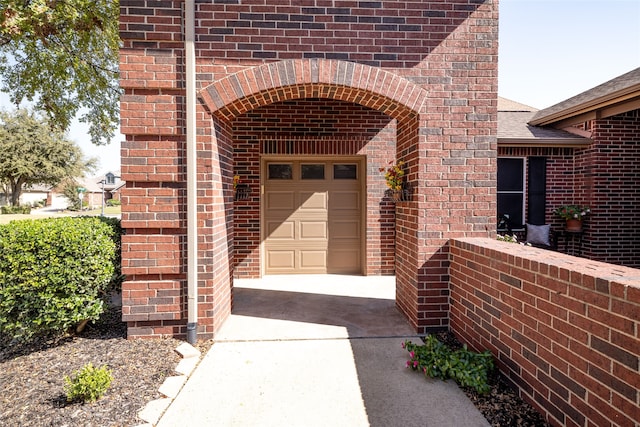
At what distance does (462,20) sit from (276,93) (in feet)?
7.46

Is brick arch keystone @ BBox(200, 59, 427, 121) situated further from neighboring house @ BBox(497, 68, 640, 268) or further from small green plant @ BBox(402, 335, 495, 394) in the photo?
neighboring house @ BBox(497, 68, 640, 268)

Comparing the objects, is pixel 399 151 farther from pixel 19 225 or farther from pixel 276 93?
pixel 19 225

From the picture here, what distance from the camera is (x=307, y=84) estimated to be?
3.61 meters

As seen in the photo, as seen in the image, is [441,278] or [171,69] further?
[441,278]

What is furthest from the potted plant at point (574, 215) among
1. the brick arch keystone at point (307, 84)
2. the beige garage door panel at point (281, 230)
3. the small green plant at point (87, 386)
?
the small green plant at point (87, 386)

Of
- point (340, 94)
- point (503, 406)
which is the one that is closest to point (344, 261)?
point (340, 94)

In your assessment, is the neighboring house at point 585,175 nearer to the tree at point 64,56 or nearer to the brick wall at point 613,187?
the brick wall at point 613,187

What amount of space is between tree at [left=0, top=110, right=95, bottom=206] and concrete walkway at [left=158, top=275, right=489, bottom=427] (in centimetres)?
3209

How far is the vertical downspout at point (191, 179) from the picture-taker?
3.43 m

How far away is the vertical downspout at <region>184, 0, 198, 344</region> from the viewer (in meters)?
3.43

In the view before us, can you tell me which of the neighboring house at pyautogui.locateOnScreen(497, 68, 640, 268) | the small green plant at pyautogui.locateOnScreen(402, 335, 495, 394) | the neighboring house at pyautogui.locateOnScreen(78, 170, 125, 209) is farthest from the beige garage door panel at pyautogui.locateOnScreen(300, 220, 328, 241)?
the neighboring house at pyautogui.locateOnScreen(78, 170, 125, 209)

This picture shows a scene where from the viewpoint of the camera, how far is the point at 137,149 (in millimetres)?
3459

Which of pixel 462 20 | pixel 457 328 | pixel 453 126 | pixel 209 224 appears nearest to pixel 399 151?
pixel 453 126

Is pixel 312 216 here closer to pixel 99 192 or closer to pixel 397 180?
pixel 397 180
